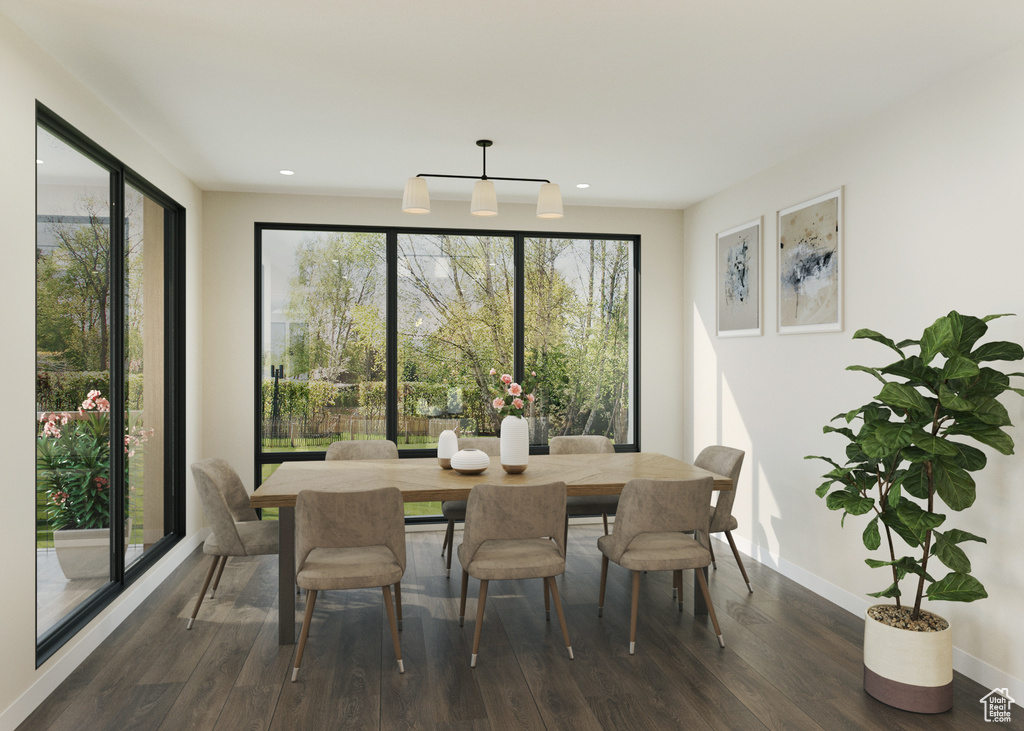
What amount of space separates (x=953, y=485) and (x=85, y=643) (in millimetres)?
3858

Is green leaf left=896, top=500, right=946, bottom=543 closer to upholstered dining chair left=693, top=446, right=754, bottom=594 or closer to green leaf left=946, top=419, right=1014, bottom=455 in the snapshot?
green leaf left=946, top=419, right=1014, bottom=455

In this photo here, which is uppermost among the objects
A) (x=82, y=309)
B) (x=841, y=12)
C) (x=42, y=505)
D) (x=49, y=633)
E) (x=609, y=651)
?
(x=841, y=12)

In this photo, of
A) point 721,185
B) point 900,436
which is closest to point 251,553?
point 900,436

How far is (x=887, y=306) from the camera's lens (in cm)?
348

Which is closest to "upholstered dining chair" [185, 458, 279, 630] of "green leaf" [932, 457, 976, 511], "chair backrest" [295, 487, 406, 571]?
"chair backrest" [295, 487, 406, 571]

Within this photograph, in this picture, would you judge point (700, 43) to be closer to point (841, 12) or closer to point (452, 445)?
point (841, 12)

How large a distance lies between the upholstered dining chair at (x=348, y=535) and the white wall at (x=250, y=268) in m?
2.56

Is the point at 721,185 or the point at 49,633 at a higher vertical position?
the point at 721,185

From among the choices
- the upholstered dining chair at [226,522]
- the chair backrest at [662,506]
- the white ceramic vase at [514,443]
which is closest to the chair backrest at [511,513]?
the chair backrest at [662,506]

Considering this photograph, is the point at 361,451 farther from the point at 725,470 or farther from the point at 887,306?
the point at 887,306

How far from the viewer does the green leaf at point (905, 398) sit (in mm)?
2586

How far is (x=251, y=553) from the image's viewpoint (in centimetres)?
341

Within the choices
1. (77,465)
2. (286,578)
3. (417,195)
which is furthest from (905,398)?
(77,465)

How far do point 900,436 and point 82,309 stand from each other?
3.71 meters
